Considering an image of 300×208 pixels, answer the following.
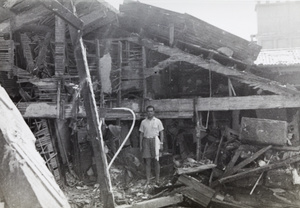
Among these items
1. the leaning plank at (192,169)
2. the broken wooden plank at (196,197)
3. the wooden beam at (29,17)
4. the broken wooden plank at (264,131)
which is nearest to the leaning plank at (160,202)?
the broken wooden plank at (196,197)

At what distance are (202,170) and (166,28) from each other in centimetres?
516

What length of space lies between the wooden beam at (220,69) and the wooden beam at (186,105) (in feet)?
0.84

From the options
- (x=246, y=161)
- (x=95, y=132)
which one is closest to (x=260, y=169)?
(x=246, y=161)

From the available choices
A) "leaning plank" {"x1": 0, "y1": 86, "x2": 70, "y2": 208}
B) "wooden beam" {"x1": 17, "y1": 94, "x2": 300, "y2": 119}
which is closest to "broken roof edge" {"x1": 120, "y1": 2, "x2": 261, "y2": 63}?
"wooden beam" {"x1": 17, "y1": 94, "x2": 300, "y2": 119}

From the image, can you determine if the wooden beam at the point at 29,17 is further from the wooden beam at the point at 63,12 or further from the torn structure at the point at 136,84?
the wooden beam at the point at 63,12

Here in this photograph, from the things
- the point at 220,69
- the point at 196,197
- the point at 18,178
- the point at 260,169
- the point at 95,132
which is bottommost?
the point at 196,197

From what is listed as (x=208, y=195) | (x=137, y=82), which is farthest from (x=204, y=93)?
(x=208, y=195)

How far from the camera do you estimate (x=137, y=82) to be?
33.4ft

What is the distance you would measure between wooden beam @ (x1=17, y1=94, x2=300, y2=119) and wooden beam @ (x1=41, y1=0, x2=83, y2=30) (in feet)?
20.3

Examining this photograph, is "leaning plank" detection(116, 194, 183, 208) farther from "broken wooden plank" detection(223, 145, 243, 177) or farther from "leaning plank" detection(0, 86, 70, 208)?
"broken wooden plank" detection(223, 145, 243, 177)

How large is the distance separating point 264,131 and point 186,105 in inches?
99.2

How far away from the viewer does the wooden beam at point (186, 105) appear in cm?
919

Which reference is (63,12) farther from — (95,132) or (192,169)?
(192,169)

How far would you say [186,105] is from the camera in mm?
9695
